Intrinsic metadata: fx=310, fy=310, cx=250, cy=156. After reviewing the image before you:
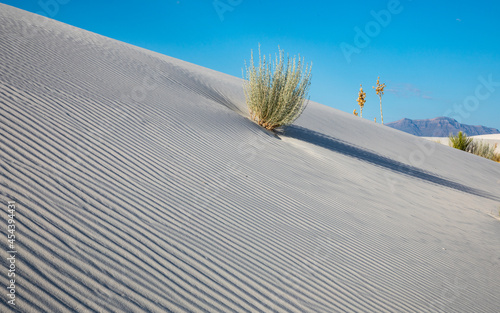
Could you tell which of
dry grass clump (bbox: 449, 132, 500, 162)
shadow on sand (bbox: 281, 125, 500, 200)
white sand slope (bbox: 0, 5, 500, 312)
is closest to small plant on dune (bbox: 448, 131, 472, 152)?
dry grass clump (bbox: 449, 132, 500, 162)

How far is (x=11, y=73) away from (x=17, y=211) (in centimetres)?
371

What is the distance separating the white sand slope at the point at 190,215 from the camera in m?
2.10

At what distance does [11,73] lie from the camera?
4812 millimetres

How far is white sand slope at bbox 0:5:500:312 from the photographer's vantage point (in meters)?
2.10

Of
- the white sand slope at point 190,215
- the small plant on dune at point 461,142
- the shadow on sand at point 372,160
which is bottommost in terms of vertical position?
the white sand slope at point 190,215

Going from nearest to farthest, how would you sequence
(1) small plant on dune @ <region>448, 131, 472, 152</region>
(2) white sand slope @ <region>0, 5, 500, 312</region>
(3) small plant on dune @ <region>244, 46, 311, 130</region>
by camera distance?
(2) white sand slope @ <region>0, 5, 500, 312</region> < (3) small plant on dune @ <region>244, 46, 311, 130</region> < (1) small plant on dune @ <region>448, 131, 472, 152</region>

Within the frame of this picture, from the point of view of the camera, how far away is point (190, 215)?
309cm

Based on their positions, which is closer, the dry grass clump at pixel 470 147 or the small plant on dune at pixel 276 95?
the small plant on dune at pixel 276 95

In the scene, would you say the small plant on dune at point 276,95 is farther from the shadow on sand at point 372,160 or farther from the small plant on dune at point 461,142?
the small plant on dune at point 461,142

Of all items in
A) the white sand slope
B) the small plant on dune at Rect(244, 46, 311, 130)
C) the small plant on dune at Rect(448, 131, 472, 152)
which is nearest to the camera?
the white sand slope

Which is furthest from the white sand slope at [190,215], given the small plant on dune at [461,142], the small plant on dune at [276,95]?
the small plant on dune at [461,142]

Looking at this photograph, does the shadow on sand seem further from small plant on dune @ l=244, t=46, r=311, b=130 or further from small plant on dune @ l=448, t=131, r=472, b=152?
small plant on dune @ l=448, t=131, r=472, b=152

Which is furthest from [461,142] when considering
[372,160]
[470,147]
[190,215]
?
[190,215]

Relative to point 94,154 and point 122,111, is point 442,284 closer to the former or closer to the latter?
point 94,154
